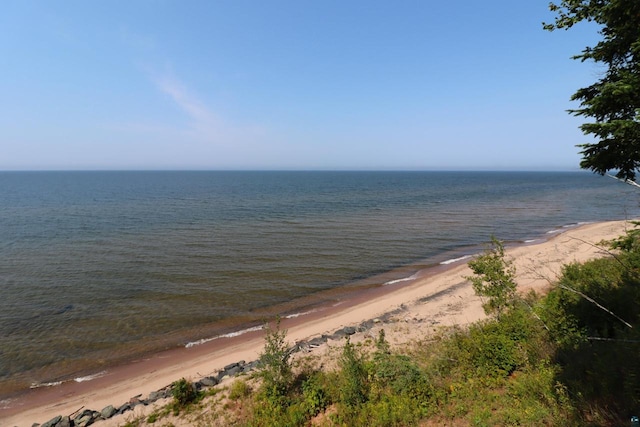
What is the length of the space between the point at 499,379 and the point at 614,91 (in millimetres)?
8303

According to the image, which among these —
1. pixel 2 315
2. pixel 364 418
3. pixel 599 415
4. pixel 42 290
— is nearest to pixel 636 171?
pixel 599 415

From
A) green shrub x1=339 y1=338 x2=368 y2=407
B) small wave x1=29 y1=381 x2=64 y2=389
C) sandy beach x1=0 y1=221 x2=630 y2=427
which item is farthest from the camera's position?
small wave x1=29 y1=381 x2=64 y2=389

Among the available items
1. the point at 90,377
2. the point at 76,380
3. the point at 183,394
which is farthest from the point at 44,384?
the point at 183,394

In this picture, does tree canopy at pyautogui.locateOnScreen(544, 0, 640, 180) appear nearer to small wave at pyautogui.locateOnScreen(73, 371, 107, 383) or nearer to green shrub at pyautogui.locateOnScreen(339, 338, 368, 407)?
green shrub at pyautogui.locateOnScreen(339, 338, 368, 407)

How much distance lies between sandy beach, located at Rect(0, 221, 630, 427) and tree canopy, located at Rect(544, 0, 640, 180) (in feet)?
9.95

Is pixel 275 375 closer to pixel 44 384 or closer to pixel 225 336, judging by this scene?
pixel 225 336

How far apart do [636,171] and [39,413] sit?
21.4 metres

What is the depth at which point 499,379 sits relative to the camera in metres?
9.03

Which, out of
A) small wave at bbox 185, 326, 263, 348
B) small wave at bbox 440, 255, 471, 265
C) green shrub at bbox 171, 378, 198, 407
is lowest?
small wave at bbox 185, 326, 263, 348

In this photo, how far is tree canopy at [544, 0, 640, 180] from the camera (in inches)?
205

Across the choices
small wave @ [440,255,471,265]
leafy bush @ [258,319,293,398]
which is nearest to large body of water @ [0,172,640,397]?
small wave @ [440,255,471,265]

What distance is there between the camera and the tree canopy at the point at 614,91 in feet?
17.1

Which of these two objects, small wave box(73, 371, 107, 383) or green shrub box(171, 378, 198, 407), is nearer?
green shrub box(171, 378, 198, 407)

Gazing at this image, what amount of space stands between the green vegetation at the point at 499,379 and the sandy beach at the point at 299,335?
182 cm
